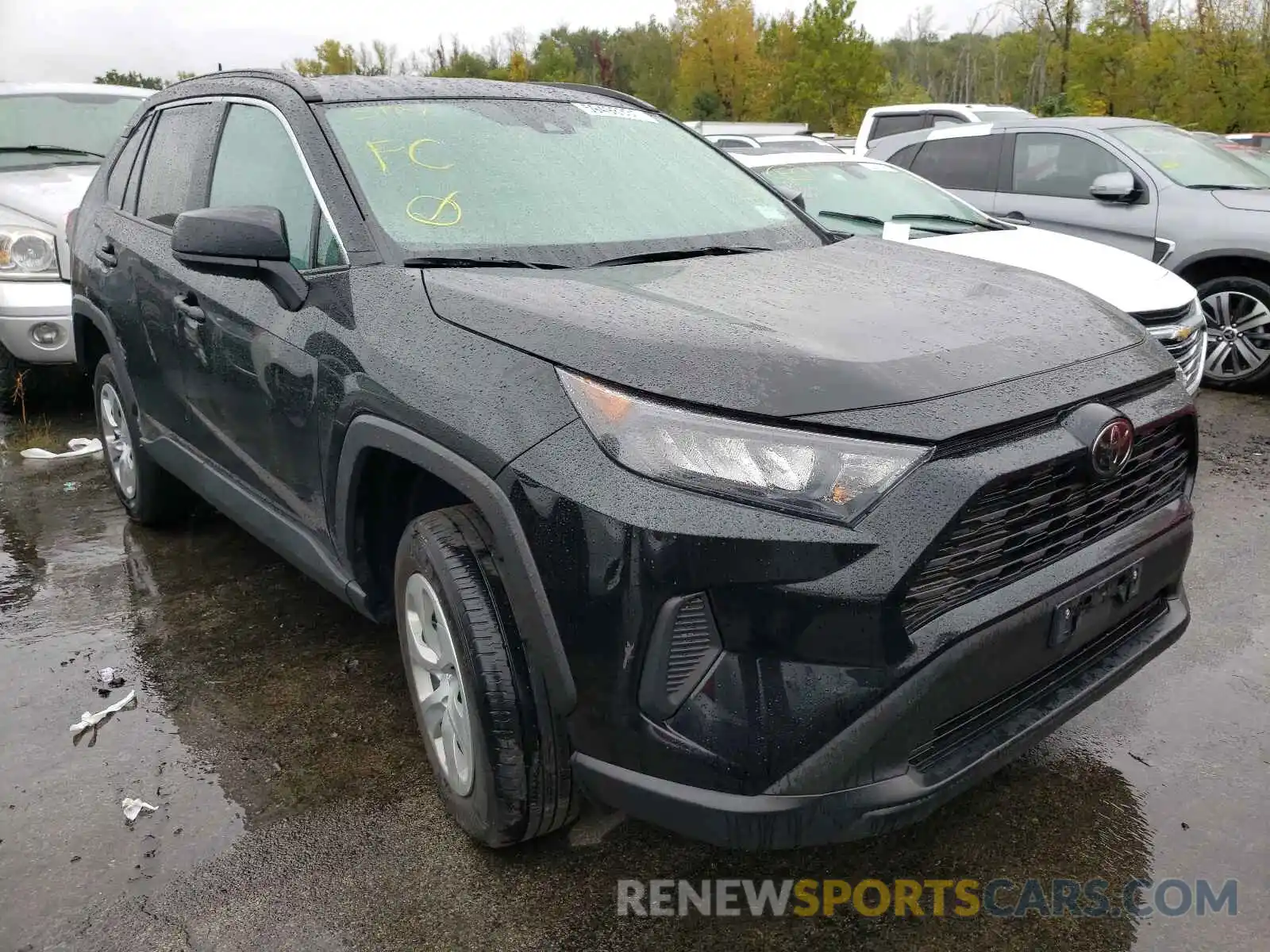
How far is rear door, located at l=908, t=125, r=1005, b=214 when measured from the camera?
25.0ft

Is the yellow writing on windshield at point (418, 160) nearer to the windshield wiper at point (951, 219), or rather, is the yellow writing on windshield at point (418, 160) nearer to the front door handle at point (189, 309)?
the front door handle at point (189, 309)

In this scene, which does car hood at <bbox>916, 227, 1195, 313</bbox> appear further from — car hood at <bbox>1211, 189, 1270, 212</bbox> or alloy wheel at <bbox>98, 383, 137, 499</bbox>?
alloy wheel at <bbox>98, 383, 137, 499</bbox>

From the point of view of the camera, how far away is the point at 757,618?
5.80ft

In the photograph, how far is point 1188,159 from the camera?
7.09 m

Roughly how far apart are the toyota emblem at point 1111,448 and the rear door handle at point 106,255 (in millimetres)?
3513

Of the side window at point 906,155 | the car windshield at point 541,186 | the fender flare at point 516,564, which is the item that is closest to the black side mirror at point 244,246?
the car windshield at point 541,186

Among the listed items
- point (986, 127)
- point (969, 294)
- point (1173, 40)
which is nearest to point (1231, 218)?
point (986, 127)

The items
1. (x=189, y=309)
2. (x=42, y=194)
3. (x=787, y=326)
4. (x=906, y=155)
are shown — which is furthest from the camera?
(x=906, y=155)

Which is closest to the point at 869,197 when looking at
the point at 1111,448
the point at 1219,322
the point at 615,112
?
the point at 1219,322

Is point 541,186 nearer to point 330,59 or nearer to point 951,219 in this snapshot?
point 951,219

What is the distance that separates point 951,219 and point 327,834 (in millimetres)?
5035

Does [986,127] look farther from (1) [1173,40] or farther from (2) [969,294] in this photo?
(1) [1173,40]

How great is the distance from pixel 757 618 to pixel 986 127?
7.00m

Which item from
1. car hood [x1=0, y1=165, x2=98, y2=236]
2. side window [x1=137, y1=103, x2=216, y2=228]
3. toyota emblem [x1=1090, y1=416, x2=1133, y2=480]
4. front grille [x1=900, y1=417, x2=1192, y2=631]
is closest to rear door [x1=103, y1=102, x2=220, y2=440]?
side window [x1=137, y1=103, x2=216, y2=228]
